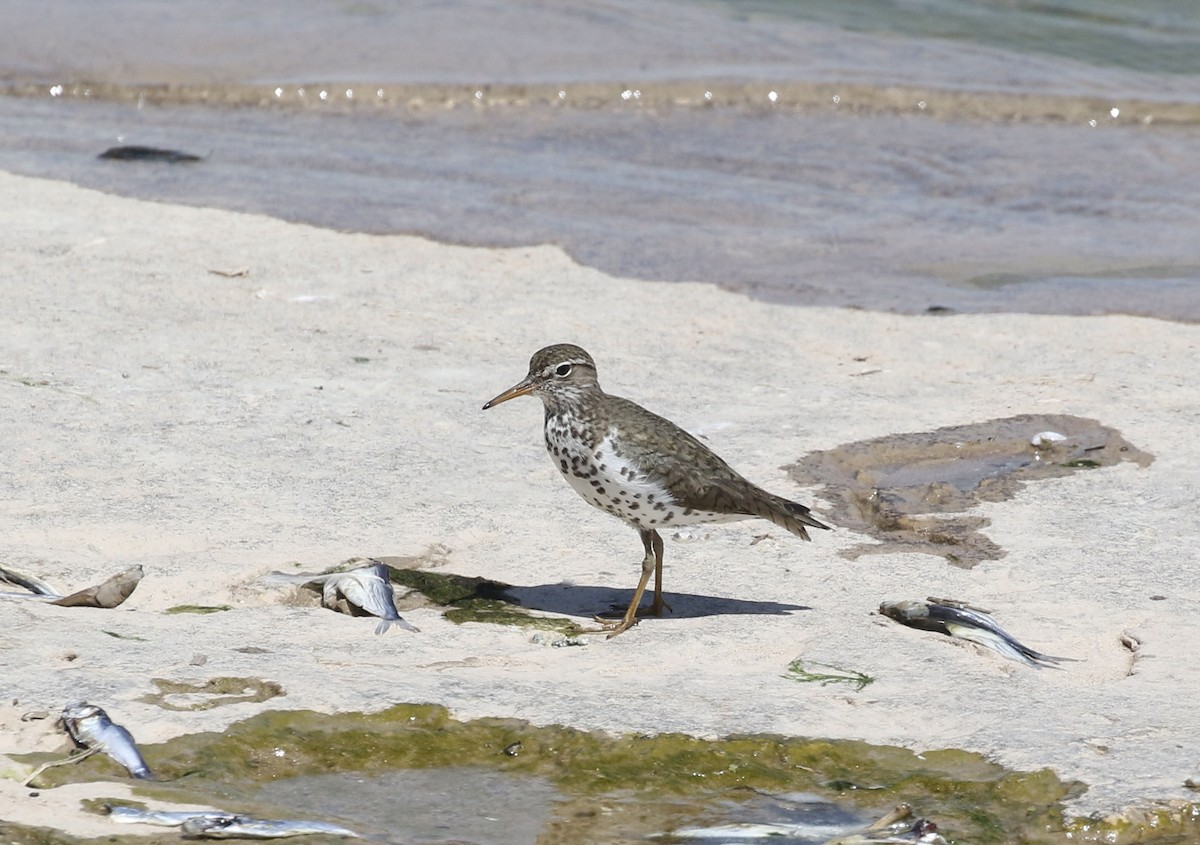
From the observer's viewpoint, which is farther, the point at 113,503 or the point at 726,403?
the point at 726,403

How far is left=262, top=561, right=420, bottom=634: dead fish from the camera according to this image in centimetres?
517

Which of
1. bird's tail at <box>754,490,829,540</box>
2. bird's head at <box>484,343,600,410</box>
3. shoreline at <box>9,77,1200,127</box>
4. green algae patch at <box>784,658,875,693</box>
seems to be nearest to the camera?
green algae patch at <box>784,658,875,693</box>

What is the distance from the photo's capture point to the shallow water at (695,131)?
10.9m

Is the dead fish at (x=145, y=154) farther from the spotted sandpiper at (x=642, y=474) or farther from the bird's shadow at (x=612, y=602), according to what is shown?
the bird's shadow at (x=612, y=602)

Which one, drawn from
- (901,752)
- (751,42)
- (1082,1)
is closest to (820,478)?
(901,752)

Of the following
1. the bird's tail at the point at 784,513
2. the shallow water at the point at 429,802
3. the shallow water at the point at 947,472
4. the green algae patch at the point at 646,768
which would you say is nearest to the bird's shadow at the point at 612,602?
the bird's tail at the point at 784,513

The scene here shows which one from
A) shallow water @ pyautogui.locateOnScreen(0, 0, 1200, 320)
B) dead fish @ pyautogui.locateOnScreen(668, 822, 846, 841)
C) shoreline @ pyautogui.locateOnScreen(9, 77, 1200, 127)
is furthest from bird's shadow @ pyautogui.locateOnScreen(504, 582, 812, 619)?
shoreline @ pyautogui.locateOnScreen(9, 77, 1200, 127)

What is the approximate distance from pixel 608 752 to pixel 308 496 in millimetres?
2307

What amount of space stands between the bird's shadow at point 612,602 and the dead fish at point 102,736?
173 centimetres

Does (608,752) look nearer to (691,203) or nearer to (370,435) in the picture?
(370,435)

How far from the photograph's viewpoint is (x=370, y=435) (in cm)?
694

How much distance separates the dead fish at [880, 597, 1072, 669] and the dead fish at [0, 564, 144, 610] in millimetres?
2472

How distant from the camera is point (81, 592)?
514cm

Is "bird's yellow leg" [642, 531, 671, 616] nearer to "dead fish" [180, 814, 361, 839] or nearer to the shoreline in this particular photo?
"dead fish" [180, 814, 361, 839]
